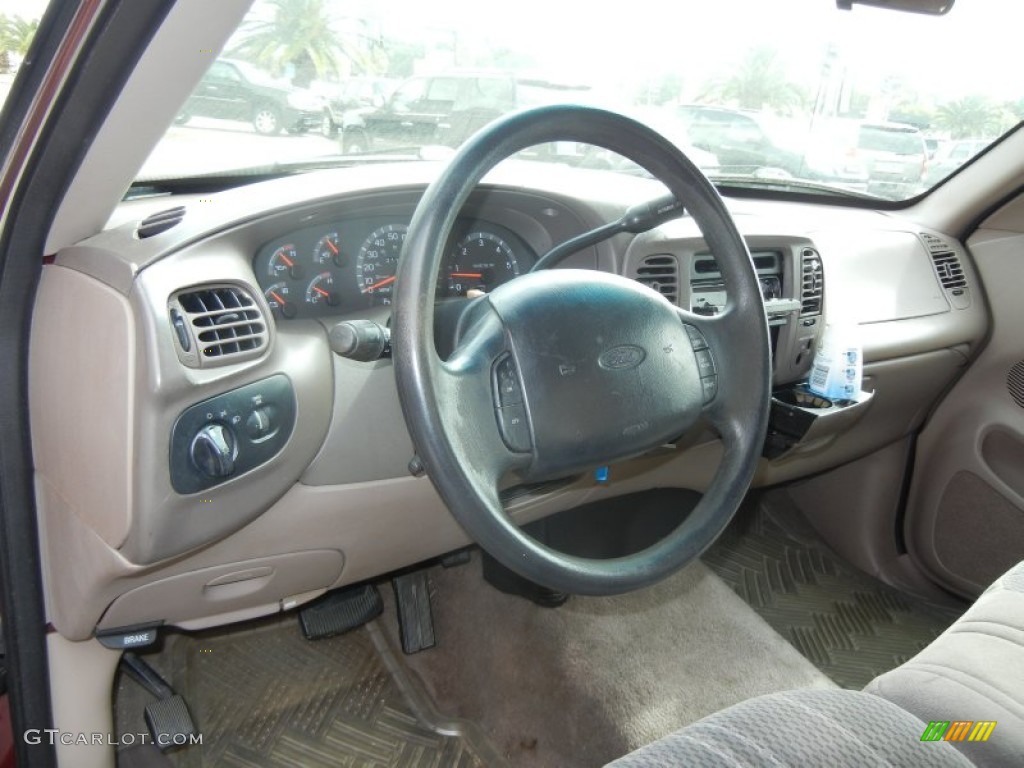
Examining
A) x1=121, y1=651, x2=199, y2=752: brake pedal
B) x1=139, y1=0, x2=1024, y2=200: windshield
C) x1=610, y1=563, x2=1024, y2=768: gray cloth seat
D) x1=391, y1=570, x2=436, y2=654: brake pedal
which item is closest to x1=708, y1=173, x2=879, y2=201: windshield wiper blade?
x1=139, y1=0, x2=1024, y2=200: windshield

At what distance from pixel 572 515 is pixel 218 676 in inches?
37.1

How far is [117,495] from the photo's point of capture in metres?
1.11

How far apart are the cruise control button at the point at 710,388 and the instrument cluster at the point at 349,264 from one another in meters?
0.49

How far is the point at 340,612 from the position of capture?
1.96 meters

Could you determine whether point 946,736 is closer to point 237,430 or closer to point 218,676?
point 237,430

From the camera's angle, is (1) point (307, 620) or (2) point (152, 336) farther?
(1) point (307, 620)

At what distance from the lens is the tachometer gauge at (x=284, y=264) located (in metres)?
1.32

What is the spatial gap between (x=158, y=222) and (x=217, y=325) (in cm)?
21

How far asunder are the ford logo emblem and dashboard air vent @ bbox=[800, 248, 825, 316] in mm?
967

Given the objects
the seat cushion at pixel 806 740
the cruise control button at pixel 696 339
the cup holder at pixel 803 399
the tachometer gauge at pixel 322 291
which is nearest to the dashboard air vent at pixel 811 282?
the cup holder at pixel 803 399

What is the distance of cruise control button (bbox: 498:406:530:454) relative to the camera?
992 millimetres

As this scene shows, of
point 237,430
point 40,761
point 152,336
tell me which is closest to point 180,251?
point 152,336

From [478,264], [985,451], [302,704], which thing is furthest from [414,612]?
[985,451]

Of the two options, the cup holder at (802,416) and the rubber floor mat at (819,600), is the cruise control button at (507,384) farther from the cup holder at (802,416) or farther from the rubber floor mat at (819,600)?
the rubber floor mat at (819,600)
